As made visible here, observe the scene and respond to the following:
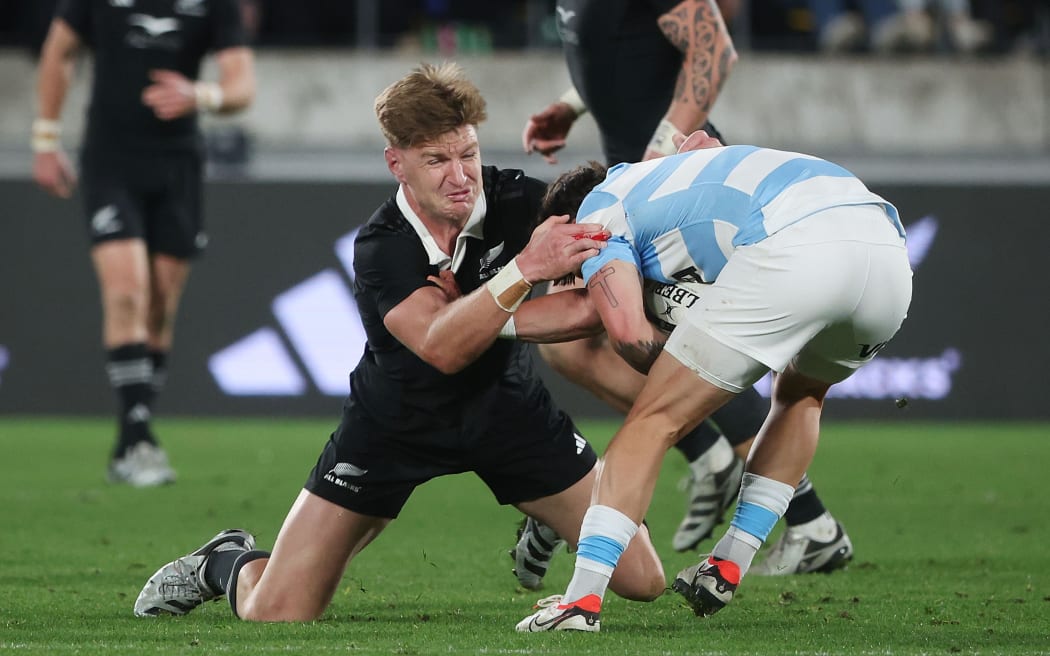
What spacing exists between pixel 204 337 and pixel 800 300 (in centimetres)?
723

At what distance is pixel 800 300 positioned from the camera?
3.92 metres

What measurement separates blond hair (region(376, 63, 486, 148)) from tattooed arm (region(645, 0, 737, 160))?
103 centimetres

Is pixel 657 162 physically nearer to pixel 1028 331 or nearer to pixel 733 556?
Answer: pixel 733 556

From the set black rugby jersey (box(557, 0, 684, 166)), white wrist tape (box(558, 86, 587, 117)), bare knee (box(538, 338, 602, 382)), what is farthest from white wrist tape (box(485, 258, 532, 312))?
white wrist tape (box(558, 86, 587, 117))

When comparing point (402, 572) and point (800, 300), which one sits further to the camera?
point (402, 572)

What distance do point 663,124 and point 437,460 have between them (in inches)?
56.7

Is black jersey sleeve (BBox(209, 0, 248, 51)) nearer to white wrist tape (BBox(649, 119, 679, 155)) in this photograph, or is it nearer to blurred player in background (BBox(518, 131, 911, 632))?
white wrist tape (BBox(649, 119, 679, 155))

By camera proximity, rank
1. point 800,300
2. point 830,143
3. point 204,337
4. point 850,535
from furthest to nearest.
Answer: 1. point 830,143
2. point 204,337
3. point 850,535
4. point 800,300

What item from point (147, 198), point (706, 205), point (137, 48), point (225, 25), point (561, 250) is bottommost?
point (147, 198)

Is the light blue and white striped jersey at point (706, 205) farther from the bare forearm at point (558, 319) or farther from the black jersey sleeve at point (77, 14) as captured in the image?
the black jersey sleeve at point (77, 14)

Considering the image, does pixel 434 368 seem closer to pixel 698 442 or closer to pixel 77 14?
pixel 698 442

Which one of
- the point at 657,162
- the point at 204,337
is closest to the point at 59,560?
the point at 657,162

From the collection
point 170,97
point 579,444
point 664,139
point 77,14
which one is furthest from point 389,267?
point 77,14

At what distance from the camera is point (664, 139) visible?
5.25 metres
